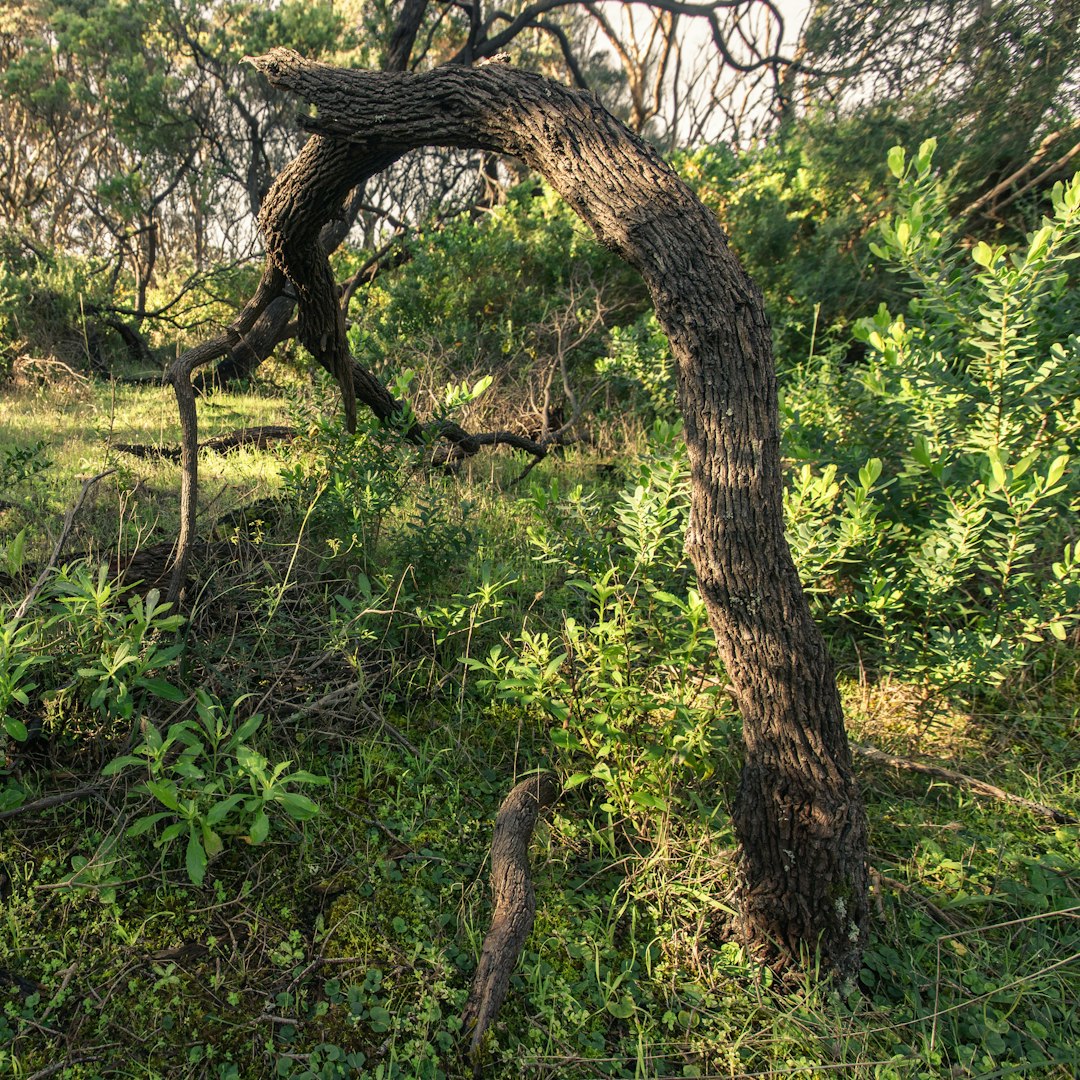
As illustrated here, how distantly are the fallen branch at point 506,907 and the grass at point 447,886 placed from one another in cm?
7

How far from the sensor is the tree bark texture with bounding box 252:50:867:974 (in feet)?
6.98

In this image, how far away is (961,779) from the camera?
2.86m

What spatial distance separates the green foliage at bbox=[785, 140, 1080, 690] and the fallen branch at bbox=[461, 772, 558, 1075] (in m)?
1.36

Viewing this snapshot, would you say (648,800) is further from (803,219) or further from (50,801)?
(803,219)

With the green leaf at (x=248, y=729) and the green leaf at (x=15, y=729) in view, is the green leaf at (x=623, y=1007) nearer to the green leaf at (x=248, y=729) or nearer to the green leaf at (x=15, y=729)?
the green leaf at (x=248, y=729)

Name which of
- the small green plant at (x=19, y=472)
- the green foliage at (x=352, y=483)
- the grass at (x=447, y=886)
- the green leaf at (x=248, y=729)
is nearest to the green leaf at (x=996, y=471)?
the grass at (x=447, y=886)

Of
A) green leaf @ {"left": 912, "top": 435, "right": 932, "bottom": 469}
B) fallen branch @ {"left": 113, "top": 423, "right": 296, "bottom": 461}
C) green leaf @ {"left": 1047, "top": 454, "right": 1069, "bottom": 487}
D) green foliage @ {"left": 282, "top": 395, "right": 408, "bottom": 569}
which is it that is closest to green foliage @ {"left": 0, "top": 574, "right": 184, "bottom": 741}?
green foliage @ {"left": 282, "top": 395, "right": 408, "bottom": 569}

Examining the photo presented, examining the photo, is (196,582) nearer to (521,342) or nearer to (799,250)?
(521,342)

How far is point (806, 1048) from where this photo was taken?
2.00 meters

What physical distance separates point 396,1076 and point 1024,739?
2719mm

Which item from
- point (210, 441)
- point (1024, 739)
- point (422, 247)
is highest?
point (422, 247)

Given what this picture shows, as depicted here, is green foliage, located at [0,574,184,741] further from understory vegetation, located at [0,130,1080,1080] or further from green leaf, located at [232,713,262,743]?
green leaf, located at [232,713,262,743]

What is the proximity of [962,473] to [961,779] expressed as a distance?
1.21 metres

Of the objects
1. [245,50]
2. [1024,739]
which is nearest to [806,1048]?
[1024,739]
